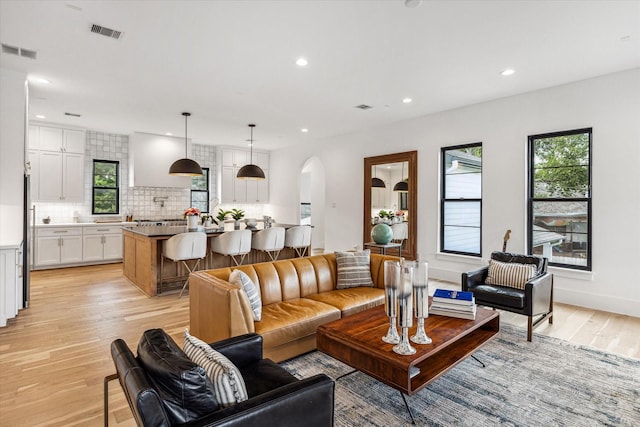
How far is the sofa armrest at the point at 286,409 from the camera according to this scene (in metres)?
1.25

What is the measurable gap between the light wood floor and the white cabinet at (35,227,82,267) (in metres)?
1.37

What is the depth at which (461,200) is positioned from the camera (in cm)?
577

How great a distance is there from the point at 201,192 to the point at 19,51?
226 inches

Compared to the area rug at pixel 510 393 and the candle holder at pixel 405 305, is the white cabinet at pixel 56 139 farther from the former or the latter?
the candle holder at pixel 405 305

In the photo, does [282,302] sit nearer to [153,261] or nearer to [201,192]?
[153,261]

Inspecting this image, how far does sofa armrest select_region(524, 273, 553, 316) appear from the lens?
3279 millimetres

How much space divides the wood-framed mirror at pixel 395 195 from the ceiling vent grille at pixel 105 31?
15.2 ft

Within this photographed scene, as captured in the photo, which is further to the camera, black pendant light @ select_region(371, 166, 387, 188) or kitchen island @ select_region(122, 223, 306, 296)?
black pendant light @ select_region(371, 166, 387, 188)

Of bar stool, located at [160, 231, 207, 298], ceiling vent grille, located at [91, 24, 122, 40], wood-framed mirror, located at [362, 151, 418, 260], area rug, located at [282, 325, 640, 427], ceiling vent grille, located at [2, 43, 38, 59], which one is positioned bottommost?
area rug, located at [282, 325, 640, 427]

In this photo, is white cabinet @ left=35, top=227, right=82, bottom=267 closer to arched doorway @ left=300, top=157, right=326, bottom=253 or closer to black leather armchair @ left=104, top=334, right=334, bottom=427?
arched doorway @ left=300, top=157, right=326, bottom=253

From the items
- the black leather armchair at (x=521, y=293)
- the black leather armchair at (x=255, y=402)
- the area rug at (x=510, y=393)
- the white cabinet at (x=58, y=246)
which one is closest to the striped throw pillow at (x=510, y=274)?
the black leather armchair at (x=521, y=293)

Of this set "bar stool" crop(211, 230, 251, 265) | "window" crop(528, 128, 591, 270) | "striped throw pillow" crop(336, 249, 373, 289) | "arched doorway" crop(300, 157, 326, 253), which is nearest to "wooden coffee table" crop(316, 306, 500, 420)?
"striped throw pillow" crop(336, 249, 373, 289)

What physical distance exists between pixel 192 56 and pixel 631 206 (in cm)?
542

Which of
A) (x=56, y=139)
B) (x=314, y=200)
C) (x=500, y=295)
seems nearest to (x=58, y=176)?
(x=56, y=139)
